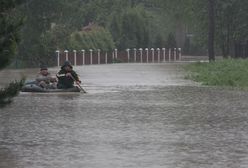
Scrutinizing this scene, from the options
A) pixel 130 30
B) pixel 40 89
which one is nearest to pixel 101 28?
pixel 130 30

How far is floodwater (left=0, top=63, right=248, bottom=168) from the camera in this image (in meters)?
12.8

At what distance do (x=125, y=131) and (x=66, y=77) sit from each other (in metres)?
11.5

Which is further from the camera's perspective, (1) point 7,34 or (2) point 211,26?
(2) point 211,26

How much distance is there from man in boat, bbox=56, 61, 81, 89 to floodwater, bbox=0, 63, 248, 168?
0.70 m

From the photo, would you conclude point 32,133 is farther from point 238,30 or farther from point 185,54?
point 185,54

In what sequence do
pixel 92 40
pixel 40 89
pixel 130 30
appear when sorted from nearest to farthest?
pixel 40 89, pixel 92 40, pixel 130 30

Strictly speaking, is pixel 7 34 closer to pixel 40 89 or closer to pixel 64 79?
pixel 64 79

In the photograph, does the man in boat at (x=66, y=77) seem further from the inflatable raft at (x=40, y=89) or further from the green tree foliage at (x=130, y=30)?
the green tree foliage at (x=130, y=30)

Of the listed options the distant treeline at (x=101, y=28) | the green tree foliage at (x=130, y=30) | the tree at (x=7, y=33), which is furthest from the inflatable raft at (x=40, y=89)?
the green tree foliage at (x=130, y=30)

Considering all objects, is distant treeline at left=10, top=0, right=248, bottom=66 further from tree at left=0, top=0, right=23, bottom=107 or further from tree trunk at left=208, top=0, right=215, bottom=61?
tree at left=0, top=0, right=23, bottom=107

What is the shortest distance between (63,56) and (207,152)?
48.4 meters

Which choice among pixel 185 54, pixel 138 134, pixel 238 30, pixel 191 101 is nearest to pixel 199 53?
Result: pixel 185 54

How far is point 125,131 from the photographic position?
1648 centimetres

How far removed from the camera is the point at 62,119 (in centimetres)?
1892
